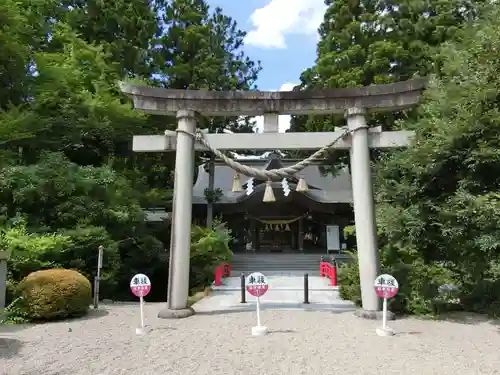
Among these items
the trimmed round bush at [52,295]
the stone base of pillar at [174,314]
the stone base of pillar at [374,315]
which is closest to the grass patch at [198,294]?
the stone base of pillar at [174,314]

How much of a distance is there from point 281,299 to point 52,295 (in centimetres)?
628

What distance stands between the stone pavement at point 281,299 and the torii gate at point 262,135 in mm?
1688

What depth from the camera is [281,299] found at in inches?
470

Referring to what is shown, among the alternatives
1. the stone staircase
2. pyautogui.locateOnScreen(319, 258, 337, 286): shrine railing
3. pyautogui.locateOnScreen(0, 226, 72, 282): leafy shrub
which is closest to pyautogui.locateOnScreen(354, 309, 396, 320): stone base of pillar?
pyautogui.locateOnScreen(319, 258, 337, 286): shrine railing

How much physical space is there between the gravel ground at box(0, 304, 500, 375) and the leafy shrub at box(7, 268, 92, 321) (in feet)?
1.17

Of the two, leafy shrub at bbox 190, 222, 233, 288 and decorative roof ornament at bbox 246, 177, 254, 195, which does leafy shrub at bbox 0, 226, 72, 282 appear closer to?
leafy shrub at bbox 190, 222, 233, 288

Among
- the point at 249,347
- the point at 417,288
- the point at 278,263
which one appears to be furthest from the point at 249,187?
the point at 249,347

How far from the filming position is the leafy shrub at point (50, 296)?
840 cm

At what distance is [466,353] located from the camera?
19.4 feet

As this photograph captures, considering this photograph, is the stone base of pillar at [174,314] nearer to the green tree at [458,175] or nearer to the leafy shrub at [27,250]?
the leafy shrub at [27,250]

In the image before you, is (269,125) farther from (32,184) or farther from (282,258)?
(282,258)

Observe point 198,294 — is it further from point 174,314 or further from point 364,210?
point 364,210

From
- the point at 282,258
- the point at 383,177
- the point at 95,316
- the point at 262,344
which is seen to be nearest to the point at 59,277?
the point at 95,316

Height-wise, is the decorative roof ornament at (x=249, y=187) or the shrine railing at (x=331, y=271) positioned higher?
the decorative roof ornament at (x=249, y=187)
